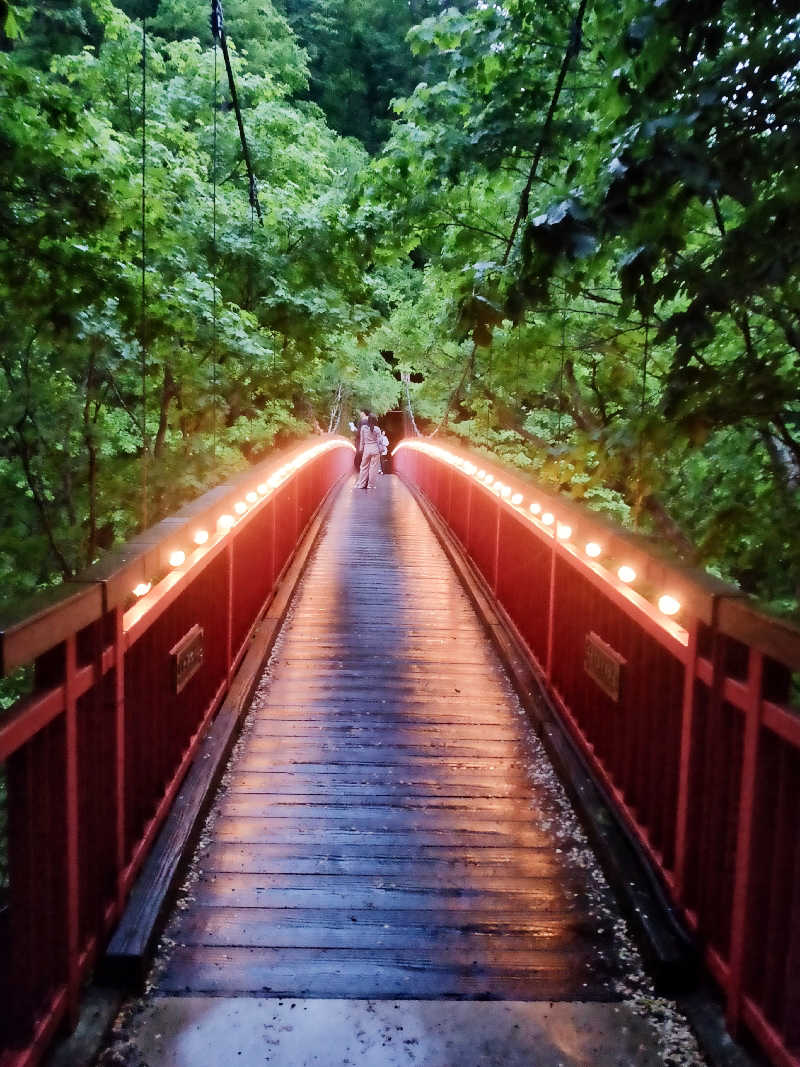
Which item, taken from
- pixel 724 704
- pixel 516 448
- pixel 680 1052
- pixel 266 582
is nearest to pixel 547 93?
pixel 266 582

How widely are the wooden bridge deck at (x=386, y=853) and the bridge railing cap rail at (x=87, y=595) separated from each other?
4.07 ft

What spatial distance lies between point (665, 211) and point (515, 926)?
2.60 meters

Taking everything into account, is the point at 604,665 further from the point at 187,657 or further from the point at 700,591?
the point at 187,657

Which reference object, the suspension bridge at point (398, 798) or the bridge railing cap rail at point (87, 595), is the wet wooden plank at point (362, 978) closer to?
the suspension bridge at point (398, 798)

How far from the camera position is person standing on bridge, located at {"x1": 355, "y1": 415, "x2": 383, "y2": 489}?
1855 centimetres

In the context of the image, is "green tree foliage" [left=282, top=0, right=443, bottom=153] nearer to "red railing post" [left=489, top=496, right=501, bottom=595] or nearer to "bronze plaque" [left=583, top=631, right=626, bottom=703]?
"red railing post" [left=489, top=496, right=501, bottom=595]

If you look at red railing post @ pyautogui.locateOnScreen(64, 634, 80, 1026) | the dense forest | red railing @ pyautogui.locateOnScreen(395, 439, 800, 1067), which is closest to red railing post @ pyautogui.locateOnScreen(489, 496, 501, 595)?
the dense forest

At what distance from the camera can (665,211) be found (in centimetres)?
318

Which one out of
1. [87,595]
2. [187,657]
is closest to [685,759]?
[87,595]

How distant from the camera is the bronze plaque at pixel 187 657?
3758mm

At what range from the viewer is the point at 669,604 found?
10.2 ft

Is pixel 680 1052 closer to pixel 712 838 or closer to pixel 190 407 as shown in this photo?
pixel 712 838

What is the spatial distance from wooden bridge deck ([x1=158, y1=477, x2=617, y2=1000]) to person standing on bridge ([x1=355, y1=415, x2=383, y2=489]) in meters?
12.1

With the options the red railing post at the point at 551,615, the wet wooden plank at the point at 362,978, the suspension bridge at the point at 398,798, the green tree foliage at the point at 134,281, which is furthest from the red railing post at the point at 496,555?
the wet wooden plank at the point at 362,978
